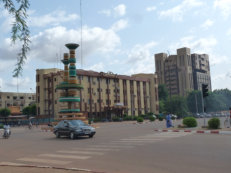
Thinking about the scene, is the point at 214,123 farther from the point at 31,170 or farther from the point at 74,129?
the point at 31,170

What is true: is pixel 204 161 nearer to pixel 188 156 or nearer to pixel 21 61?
pixel 188 156

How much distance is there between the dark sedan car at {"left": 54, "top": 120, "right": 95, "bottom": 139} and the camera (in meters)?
18.5

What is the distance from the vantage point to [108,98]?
7675 cm

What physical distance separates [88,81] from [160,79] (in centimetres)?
9253

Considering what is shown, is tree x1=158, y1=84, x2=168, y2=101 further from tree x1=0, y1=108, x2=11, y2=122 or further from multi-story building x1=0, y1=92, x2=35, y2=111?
tree x1=0, y1=108, x2=11, y2=122

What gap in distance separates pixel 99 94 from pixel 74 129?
2187 inches

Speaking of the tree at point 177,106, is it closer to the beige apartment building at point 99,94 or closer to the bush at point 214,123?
the beige apartment building at point 99,94

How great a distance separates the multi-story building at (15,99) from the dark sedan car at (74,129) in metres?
94.3

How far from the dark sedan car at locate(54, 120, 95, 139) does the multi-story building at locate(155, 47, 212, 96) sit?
13037 cm

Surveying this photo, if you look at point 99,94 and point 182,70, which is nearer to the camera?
point 99,94

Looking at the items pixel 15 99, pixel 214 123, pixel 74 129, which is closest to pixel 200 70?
pixel 15 99

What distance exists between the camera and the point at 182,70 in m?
147

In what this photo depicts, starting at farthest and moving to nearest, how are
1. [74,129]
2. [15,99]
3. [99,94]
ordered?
[15,99], [99,94], [74,129]

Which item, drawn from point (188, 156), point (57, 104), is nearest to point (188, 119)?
point (188, 156)
